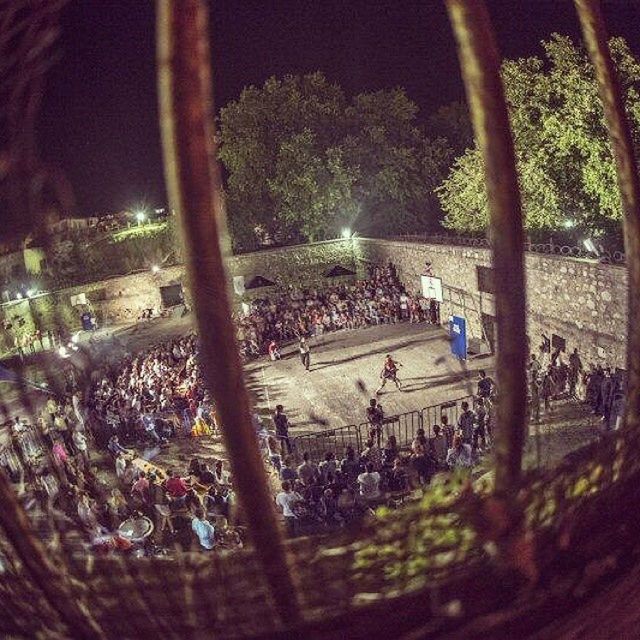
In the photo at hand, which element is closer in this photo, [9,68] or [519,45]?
[9,68]

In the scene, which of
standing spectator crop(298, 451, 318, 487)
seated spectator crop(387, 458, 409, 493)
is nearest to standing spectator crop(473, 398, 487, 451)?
seated spectator crop(387, 458, 409, 493)

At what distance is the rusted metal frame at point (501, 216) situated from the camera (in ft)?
6.59

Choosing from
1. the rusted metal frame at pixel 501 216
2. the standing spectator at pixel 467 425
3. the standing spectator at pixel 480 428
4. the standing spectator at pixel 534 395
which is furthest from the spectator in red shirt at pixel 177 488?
the rusted metal frame at pixel 501 216

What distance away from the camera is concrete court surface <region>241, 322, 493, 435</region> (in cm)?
1314

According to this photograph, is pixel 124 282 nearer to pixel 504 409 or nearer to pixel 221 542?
pixel 221 542

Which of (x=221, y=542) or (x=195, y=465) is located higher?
(x=195, y=465)

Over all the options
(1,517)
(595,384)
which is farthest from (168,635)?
(595,384)

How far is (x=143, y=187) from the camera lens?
4109cm

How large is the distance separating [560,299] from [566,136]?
4.28 meters

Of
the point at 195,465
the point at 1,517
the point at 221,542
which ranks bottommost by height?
the point at 221,542

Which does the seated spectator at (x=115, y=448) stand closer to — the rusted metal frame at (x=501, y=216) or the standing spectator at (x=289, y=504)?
the standing spectator at (x=289, y=504)

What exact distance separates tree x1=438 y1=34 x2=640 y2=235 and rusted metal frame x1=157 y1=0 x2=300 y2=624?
40.3 feet

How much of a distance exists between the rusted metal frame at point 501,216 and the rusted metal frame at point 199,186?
1.09 metres

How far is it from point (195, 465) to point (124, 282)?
938 inches
